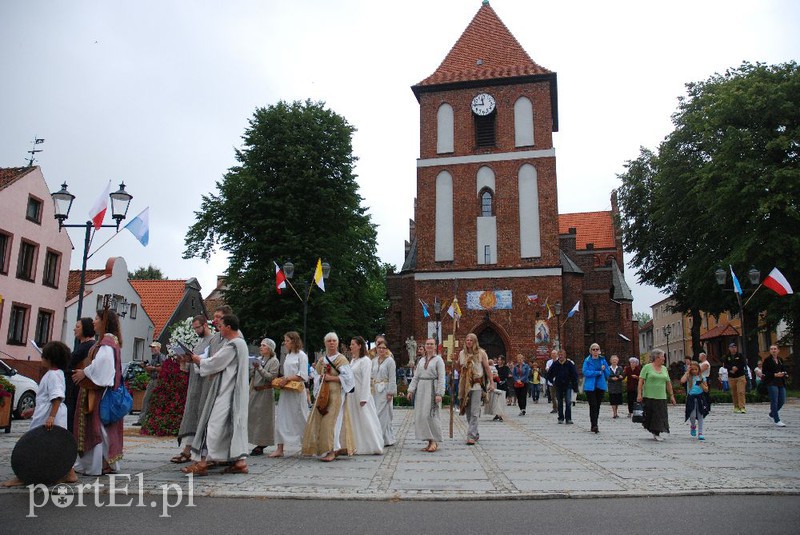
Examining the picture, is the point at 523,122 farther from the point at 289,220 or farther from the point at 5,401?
the point at 5,401


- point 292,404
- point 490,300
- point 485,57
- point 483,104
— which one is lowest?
point 292,404

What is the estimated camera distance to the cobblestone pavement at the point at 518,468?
6496 mm

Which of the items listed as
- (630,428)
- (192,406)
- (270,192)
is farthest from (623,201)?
(192,406)

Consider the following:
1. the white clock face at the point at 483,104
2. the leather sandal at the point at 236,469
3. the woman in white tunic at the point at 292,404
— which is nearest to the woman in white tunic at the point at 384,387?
the woman in white tunic at the point at 292,404

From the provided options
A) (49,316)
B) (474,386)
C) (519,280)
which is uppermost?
(519,280)

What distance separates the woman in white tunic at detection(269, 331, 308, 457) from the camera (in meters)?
9.63

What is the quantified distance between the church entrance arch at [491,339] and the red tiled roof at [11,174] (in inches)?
873

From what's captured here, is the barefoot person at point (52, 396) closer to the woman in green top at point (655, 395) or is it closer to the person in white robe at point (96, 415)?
the person in white robe at point (96, 415)

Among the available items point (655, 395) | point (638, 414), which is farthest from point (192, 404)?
point (655, 395)

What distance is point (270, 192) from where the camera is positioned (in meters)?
30.5

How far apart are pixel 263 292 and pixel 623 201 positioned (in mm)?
24801

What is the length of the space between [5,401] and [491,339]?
25124 mm

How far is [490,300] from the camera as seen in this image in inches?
1316

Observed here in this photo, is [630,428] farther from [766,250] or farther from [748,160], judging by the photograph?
[748,160]
